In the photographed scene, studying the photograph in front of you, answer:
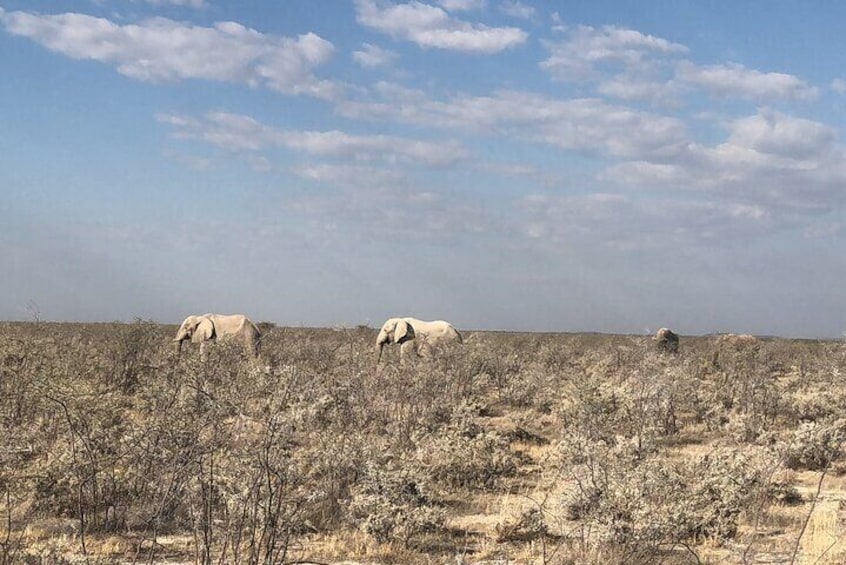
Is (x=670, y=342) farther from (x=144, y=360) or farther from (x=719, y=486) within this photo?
(x=719, y=486)

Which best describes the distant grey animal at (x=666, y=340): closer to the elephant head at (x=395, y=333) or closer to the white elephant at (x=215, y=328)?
the elephant head at (x=395, y=333)

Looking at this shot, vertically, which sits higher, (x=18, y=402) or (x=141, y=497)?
(x=18, y=402)

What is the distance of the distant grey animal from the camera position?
33.4 m

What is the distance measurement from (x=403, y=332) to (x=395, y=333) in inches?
13.6

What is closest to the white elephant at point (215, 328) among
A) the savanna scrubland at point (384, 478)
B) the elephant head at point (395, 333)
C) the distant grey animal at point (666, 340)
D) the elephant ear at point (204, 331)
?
the elephant ear at point (204, 331)

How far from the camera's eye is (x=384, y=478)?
28.5 ft

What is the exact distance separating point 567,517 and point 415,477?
1.74 metres

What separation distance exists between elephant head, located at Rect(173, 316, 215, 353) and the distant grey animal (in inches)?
713

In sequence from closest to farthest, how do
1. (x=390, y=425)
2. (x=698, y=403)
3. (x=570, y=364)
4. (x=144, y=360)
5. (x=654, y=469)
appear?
1. (x=654, y=469)
2. (x=390, y=425)
3. (x=698, y=403)
4. (x=144, y=360)
5. (x=570, y=364)

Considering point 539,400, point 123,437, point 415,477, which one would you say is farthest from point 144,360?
point 415,477

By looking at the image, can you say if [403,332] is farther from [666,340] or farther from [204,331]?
[666,340]

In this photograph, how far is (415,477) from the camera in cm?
895

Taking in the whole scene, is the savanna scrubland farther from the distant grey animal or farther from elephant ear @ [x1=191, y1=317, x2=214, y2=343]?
the distant grey animal

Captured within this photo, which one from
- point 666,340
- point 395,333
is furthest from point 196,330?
point 666,340
